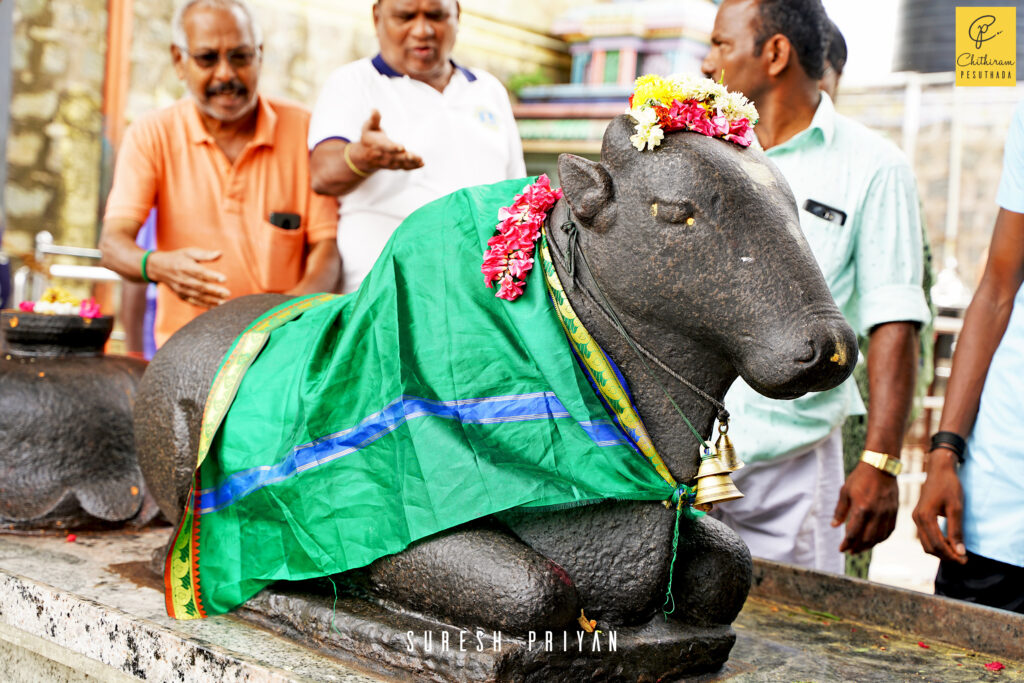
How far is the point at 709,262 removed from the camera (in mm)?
1465

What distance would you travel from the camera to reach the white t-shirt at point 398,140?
271 cm

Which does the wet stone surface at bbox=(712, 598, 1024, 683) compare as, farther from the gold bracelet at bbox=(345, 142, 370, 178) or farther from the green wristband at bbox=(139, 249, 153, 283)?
the green wristband at bbox=(139, 249, 153, 283)

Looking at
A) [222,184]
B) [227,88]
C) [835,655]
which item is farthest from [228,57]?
[835,655]

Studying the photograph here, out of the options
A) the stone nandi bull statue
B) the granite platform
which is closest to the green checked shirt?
the granite platform

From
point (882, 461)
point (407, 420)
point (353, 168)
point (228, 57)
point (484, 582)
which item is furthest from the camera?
point (228, 57)

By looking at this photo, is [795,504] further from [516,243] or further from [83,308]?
[83,308]

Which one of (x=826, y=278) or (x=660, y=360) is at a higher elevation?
(x=826, y=278)

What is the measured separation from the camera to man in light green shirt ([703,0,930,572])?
2.21 meters

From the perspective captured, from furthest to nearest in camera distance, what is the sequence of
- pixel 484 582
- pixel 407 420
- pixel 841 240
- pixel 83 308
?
1. pixel 83 308
2. pixel 841 240
3. pixel 407 420
4. pixel 484 582

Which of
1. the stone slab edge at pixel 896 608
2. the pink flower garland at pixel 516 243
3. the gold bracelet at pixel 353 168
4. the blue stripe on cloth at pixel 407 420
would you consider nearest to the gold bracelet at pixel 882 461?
the stone slab edge at pixel 896 608

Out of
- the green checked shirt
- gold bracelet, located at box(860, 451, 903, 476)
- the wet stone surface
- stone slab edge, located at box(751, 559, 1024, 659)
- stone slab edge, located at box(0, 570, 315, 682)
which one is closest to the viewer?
stone slab edge, located at box(0, 570, 315, 682)

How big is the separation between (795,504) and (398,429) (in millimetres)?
1291

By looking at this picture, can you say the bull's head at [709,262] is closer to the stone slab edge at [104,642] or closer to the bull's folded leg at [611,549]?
the bull's folded leg at [611,549]

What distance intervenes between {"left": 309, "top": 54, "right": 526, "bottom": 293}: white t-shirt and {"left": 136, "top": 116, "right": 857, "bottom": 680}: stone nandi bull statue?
104cm
